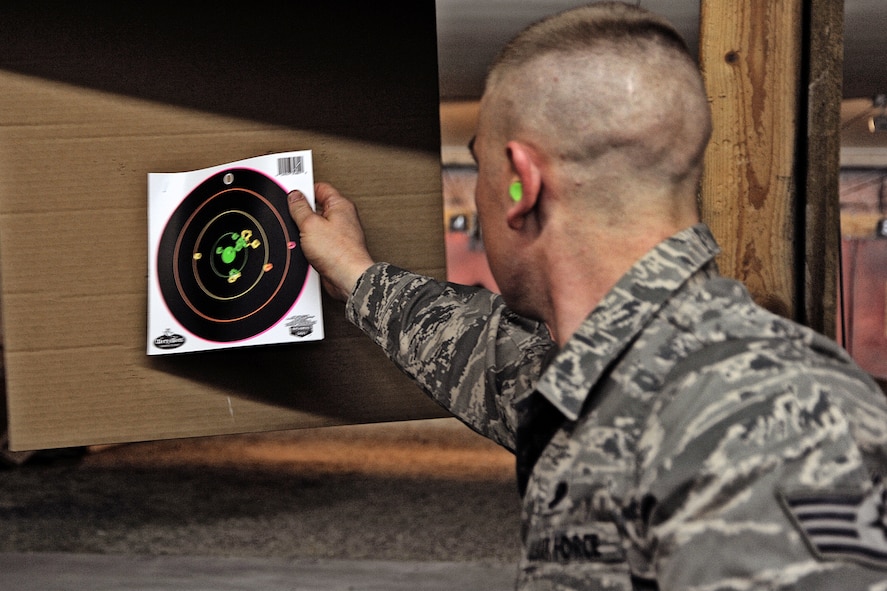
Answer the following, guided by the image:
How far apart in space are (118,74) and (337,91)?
0.84ft

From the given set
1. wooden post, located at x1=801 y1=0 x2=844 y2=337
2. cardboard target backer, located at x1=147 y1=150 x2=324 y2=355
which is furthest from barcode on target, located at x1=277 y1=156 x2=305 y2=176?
wooden post, located at x1=801 y1=0 x2=844 y2=337

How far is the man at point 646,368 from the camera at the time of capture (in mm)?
546

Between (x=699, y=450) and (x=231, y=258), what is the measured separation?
2.30 ft

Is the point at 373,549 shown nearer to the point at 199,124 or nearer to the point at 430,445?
the point at 430,445

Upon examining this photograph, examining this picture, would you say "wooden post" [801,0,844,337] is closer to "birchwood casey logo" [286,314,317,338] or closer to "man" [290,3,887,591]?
"man" [290,3,887,591]

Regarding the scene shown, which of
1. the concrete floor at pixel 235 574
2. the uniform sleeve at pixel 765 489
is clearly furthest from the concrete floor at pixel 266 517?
the uniform sleeve at pixel 765 489

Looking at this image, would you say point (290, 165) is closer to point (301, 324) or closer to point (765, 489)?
point (301, 324)

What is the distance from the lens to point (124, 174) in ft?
3.52

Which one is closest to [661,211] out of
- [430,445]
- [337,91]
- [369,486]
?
[337,91]

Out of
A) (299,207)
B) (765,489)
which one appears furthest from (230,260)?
(765,489)

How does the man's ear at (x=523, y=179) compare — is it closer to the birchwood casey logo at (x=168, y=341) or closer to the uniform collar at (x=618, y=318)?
the uniform collar at (x=618, y=318)

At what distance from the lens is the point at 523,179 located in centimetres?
73

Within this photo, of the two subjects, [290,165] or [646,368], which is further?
[290,165]

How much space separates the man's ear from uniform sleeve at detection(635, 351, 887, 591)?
22 centimetres
